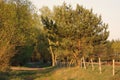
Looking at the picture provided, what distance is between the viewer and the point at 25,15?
202 ft

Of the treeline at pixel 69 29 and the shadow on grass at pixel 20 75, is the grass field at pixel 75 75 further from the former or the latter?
the treeline at pixel 69 29

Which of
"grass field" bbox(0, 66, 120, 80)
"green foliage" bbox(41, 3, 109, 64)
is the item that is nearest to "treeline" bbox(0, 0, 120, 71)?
"green foliage" bbox(41, 3, 109, 64)

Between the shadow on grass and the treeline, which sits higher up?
the treeline

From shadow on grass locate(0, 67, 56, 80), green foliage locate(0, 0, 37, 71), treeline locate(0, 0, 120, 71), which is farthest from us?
treeline locate(0, 0, 120, 71)

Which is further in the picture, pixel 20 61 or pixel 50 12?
pixel 50 12

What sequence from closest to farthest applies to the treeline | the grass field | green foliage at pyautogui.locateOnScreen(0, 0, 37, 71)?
the grass field < green foliage at pyautogui.locateOnScreen(0, 0, 37, 71) < the treeline

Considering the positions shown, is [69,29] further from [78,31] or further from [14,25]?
[14,25]

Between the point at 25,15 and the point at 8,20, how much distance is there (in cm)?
1136

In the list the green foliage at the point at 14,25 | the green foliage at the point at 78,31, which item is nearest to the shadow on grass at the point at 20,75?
the green foliage at the point at 14,25

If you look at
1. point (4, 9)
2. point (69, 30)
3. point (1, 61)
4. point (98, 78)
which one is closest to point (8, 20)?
point (4, 9)

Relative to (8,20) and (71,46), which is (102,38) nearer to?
(71,46)

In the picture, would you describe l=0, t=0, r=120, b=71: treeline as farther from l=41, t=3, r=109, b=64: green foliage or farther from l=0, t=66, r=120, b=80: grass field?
l=0, t=66, r=120, b=80: grass field

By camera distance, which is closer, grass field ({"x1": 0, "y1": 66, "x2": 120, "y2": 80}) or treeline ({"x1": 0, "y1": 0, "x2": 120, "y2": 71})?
grass field ({"x1": 0, "y1": 66, "x2": 120, "y2": 80})

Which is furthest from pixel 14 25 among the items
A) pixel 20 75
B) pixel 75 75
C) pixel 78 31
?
pixel 75 75
